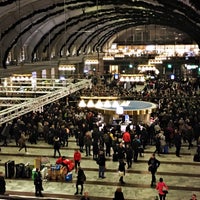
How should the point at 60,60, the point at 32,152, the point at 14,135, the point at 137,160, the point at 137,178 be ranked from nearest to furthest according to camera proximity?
the point at 137,178 → the point at 137,160 → the point at 32,152 → the point at 14,135 → the point at 60,60

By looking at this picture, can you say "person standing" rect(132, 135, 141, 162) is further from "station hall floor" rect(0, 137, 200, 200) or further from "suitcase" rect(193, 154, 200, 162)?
"suitcase" rect(193, 154, 200, 162)

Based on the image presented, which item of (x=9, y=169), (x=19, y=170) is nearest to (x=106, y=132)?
(x=19, y=170)

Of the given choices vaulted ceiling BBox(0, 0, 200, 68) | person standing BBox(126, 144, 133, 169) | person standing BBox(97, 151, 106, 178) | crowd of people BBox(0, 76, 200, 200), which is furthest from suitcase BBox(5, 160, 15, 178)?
vaulted ceiling BBox(0, 0, 200, 68)

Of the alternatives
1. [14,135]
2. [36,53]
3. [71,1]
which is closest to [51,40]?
[36,53]

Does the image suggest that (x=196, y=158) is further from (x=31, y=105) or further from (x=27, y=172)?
(x=31, y=105)

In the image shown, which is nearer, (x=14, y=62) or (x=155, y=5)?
(x=155, y=5)

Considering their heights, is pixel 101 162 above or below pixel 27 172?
above

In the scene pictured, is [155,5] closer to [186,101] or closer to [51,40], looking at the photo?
[186,101]

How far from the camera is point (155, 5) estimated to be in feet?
82.6

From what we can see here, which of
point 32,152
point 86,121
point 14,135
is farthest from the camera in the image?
point 86,121

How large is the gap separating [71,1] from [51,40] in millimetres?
12927

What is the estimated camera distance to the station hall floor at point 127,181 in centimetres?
1431

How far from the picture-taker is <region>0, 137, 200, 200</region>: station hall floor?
14.3 meters

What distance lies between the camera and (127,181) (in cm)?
1577
